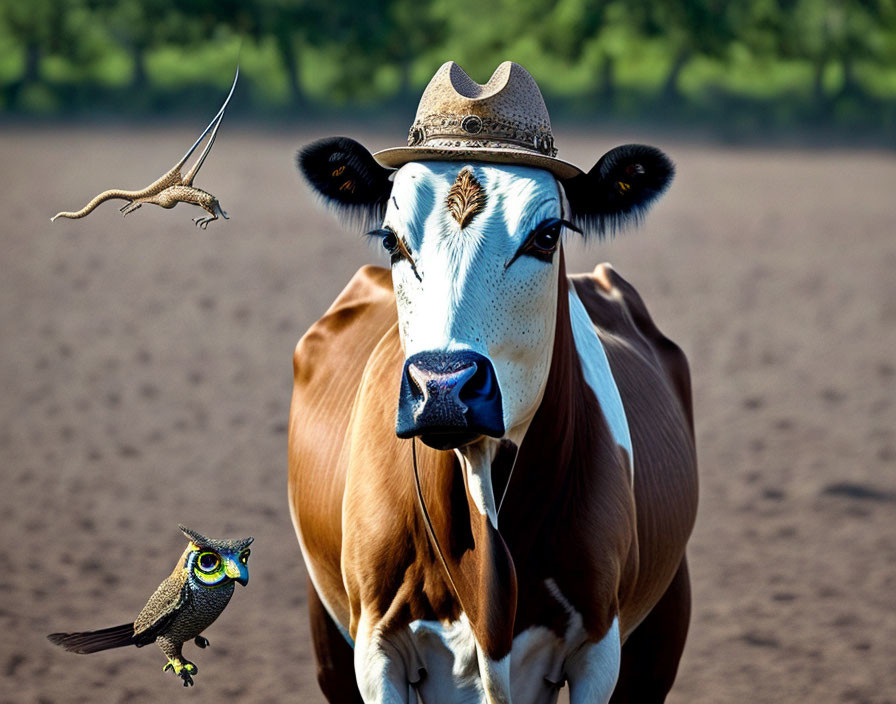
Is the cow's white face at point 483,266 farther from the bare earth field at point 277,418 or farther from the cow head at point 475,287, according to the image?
the bare earth field at point 277,418

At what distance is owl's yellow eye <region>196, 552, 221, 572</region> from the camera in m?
2.58

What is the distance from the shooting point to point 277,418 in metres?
8.42

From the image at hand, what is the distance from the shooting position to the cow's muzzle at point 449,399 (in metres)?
2.32

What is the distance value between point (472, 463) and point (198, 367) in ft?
22.8

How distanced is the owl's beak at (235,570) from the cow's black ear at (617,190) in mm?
1165

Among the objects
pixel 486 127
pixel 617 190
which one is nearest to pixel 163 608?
pixel 486 127

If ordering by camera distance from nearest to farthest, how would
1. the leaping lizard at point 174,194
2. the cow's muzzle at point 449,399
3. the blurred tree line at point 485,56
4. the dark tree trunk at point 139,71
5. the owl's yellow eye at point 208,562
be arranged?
the cow's muzzle at point 449,399
the leaping lizard at point 174,194
the owl's yellow eye at point 208,562
the blurred tree line at point 485,56
the dark tree trunk at point 139,71

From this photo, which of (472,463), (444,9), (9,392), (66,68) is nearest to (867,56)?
(444,9)

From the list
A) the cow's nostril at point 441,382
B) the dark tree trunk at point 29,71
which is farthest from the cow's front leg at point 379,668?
the dark tree trunk at point 29,71

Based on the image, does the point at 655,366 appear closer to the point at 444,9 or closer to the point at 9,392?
the point at 9,392

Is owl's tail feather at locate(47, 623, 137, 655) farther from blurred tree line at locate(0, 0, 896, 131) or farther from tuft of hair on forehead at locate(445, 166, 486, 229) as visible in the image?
blurred tree line at locate(0, 0, 896, 131)

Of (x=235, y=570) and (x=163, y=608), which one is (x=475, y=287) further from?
(x=163, y=608)

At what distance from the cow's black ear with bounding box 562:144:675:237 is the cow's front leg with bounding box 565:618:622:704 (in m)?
1.01

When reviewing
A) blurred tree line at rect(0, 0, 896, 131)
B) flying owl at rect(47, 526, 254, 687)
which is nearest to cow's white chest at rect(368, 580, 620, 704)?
flying owl at rect(47, 526, 254, 687)
